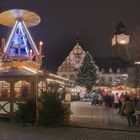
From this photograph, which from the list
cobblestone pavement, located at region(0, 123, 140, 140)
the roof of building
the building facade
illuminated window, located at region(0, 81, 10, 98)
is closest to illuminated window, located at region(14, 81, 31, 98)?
illuminated window, located at region(0, 81, 10, 98)

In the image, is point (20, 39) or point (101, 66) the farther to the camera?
point (101, 66)

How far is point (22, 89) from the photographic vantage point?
2203 cm

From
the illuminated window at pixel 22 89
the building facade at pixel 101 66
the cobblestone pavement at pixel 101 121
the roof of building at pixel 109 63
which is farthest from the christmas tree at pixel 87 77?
the illuminated window at pixel 22 89

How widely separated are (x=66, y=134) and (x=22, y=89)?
21.8 feet

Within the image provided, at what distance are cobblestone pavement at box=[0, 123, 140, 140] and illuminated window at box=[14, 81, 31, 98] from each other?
4370mm

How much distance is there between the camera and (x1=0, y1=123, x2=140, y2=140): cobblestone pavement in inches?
589

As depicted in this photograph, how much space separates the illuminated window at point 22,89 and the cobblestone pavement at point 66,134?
4.37 meters

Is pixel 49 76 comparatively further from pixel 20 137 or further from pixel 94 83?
pixel 94 83

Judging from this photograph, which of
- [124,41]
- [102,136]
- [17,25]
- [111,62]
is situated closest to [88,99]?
[17,25]

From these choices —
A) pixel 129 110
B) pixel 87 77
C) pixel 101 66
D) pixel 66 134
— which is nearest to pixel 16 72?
pixel 129 110

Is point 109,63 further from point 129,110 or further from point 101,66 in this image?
point 129,110

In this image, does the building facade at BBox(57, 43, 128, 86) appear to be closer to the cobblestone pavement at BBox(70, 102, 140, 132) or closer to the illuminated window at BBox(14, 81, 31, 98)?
the cobblestone pavement at BBox(70, 102, 140, 132)

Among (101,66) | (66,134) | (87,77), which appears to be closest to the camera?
(66,134)

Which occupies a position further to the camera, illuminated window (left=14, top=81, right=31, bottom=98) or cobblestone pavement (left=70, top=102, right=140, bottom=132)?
illuminated window (left=14, top=81, right=31, bottom=98)
